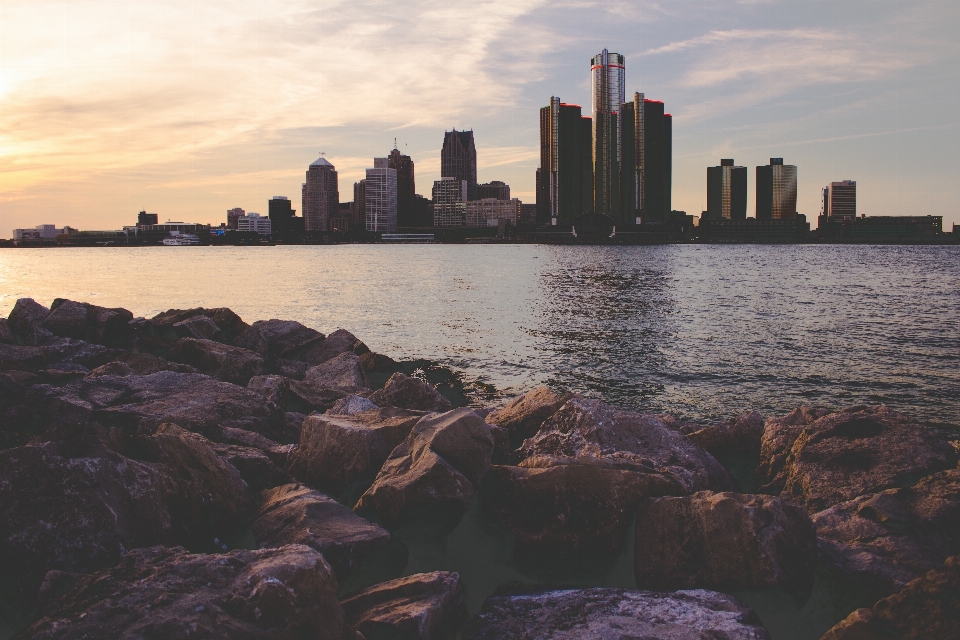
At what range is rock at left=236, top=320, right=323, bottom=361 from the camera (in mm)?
16094

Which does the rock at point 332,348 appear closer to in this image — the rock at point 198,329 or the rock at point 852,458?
the rock at point 198,329

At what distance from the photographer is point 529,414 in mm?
8195

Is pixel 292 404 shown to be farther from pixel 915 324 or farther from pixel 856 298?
pixel 856 298

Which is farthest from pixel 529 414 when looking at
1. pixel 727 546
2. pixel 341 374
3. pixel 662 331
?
pixel 662 331

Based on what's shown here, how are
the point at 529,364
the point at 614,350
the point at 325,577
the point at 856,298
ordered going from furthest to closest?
the point at 856,298, the point at 614,350, the point at 529,364, the point at 325,577

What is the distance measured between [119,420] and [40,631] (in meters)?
5.03

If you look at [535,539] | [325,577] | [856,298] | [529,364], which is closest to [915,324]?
[856,298]

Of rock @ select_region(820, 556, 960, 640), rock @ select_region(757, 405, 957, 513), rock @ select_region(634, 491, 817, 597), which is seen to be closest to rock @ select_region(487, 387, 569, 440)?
rock @ select_region(757, 405, 957, 513)

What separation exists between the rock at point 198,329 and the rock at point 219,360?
9.23 feet

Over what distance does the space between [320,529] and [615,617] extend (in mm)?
2124

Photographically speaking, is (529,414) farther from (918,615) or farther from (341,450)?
(918,615)

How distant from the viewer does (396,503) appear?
5309mm

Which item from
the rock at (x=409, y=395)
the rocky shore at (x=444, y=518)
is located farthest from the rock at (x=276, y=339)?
the rocky shore at (x=444, y=518)

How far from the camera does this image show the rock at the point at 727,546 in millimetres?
4570
